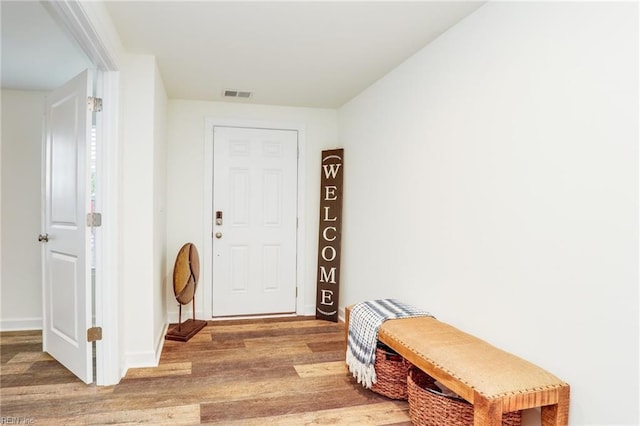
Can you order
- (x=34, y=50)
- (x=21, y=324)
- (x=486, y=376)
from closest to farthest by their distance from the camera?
(x=486, y=376) < (x=34, y=50) < (x=21, y=324)

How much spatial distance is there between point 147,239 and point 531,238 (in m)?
2.44

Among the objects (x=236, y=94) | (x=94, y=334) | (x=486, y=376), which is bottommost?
(x=94, y=334)

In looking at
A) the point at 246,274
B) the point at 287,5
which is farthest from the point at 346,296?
the point at 287,5

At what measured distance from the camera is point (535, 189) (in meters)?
1.76

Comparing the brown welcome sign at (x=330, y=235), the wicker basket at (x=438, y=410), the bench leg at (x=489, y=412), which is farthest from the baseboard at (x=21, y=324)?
the bench leg at (x=489, y=412)

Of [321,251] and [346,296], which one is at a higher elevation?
[321,251]

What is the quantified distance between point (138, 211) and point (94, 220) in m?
0.35

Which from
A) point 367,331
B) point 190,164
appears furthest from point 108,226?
point 367,331

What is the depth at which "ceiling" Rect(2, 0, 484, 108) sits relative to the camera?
2.15 metres

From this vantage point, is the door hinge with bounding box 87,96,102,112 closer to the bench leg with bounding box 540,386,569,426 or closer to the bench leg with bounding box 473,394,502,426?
the bench leg with bounding box 473,394,502,426

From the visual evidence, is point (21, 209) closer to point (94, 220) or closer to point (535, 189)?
point (94, 220)

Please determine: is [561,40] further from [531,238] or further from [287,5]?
[287,5]

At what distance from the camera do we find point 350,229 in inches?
154

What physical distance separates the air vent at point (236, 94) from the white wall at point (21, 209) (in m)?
1.69
